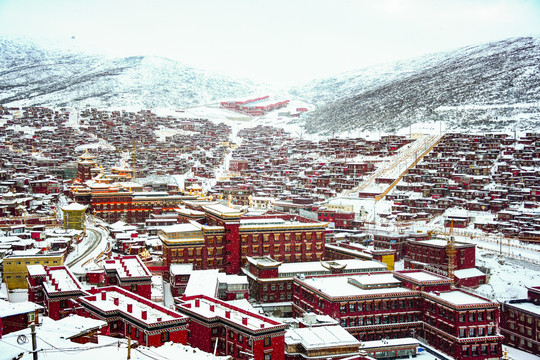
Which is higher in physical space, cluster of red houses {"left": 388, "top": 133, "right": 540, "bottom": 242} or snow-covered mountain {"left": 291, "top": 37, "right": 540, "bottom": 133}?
snow-covered mountain {"left": 291, "top": 37, "right": 540, "bottom": 133}

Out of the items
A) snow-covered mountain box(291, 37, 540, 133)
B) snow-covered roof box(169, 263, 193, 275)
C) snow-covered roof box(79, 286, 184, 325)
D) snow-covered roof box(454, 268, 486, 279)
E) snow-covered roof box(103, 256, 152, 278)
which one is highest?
snow-covered mountain box(291, 37, 540, 133)

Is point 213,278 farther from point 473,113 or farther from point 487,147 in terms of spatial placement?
point 473,113

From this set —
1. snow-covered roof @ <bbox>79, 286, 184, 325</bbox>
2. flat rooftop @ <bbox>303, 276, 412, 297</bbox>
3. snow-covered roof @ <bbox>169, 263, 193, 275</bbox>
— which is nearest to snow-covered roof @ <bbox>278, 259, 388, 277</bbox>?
flat rooftop @ <bbox>303, 276, 412, 297</bbox>

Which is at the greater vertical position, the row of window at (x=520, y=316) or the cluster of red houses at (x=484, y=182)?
the cluster of red houses at (x=484, y=182)

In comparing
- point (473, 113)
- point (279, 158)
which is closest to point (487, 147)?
point (473, 113)

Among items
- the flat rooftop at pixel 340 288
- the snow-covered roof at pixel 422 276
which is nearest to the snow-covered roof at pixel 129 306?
the flat rooftop at pixel 340 288

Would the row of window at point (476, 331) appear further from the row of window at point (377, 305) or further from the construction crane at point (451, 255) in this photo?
the construction crane at point (451, 255)

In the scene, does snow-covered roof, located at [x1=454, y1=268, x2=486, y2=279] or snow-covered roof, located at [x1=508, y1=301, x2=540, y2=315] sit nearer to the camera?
snow-covered roof, located at [x1=508, y1=301, x2=540, y2=315]

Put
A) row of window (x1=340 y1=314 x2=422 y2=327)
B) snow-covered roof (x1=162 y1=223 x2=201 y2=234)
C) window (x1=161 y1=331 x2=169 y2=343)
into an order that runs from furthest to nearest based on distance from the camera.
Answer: snow-covered roof (x1=162 y1=223 x2=201 y2=234) → row of window (x1=340 y1=314 x2=422 y2=327) → window (x1=161 y1=331 x2=169 y2=343)

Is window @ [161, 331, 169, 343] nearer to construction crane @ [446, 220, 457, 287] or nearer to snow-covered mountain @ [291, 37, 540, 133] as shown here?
construction crane @ [446, 220, 457, 287]
